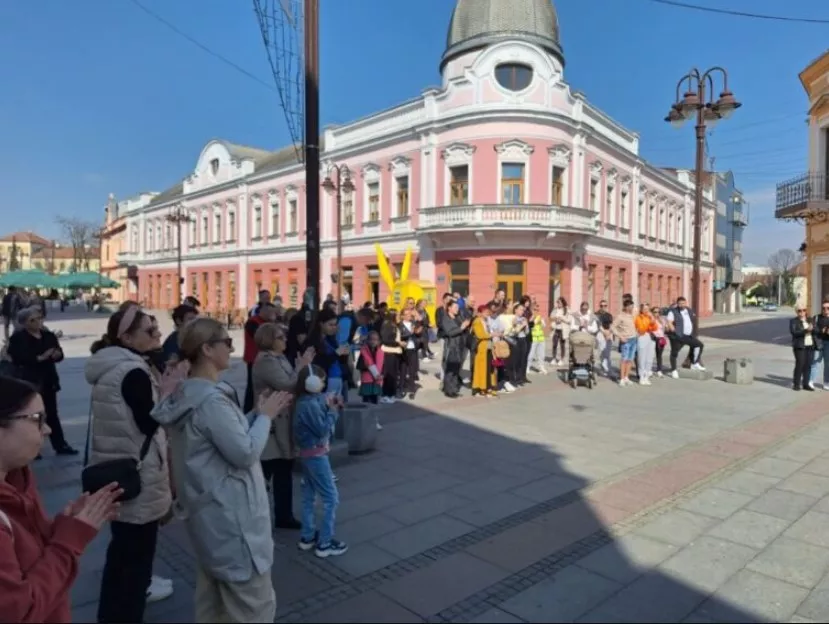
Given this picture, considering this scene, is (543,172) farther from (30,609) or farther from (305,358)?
(30,609)

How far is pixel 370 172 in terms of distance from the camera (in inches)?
1198

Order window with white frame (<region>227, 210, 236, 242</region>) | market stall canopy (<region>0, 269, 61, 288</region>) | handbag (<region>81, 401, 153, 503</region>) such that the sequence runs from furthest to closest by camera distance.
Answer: window with white frame (<region>227, 210, 236, 242</region>) < market stall canopy (<region>0, 269, 61, 288</region>) < handbag (<region>81, 401, 153, 503</region>)

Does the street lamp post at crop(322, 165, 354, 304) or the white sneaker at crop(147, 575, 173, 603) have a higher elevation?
the street lamp post at crop(322, 165, 354, 304)

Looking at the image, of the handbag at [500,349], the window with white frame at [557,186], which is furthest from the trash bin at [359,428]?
the window with white frame at [557,186]

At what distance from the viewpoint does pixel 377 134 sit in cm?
2988

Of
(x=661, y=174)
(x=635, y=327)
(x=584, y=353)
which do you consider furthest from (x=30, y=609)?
(x=661, y=174)

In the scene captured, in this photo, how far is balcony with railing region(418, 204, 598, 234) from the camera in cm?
2447

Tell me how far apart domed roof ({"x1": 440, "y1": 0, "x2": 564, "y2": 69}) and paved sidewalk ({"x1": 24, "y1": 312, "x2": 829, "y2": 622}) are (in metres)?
24.4

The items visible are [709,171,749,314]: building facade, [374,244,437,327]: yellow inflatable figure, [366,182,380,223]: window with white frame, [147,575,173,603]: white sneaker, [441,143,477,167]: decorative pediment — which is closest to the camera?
[147,575,173,603]: white sneaker

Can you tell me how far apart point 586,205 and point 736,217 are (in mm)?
43892

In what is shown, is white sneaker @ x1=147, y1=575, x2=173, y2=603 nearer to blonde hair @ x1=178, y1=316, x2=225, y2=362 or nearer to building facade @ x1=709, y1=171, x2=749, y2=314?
blonde hair @ x1=178, y1=316, x2=225, y2=362

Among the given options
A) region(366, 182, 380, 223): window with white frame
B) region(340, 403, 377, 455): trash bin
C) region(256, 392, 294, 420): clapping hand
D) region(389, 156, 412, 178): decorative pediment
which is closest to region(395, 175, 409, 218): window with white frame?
region(389, 156, 412, 178): decorative pediment

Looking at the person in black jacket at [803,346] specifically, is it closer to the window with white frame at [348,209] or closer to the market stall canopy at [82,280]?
the window with white frame at [348,209]

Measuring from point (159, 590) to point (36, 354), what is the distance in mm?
4176
